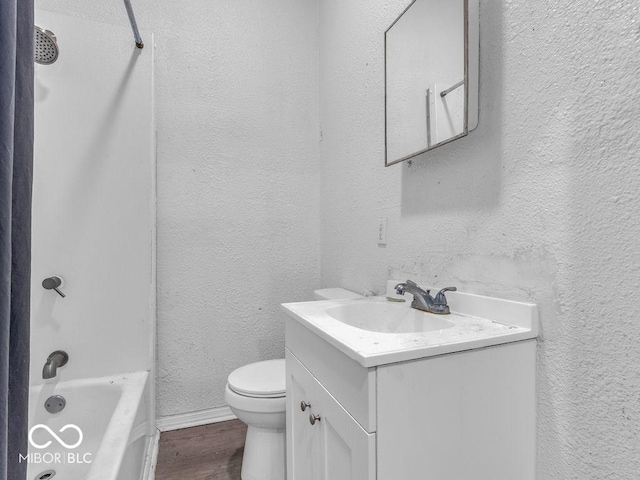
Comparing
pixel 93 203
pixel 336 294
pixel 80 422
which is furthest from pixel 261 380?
pixel 93 203

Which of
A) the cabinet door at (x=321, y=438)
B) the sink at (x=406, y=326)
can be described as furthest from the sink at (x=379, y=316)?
the cabinet door at (x=321, y=438)

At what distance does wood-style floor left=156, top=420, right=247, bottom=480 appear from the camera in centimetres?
146

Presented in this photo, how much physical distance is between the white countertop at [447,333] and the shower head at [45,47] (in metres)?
1.55

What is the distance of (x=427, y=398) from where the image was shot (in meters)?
0.72

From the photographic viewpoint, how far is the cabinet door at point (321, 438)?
27.7 inches

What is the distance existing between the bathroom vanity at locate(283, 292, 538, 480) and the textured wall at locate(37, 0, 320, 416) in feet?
3.52

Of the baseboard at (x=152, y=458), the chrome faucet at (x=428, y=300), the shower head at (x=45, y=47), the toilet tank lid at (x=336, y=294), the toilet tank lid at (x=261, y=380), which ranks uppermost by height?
the shower head at (x=45, y=47)

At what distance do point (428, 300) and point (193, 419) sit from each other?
1.50m

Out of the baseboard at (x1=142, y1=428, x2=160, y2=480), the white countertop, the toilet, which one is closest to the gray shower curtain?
the white countertop

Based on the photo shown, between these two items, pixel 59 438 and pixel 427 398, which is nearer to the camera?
pixel 427 398

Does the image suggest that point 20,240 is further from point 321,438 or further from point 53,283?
point 53,283

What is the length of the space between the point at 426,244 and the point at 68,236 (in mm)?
1564

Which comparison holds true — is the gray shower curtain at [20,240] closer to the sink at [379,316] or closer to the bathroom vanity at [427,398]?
the bathroom vanity at [427,398]

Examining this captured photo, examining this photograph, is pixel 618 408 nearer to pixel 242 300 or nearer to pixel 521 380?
pixel 521 380
